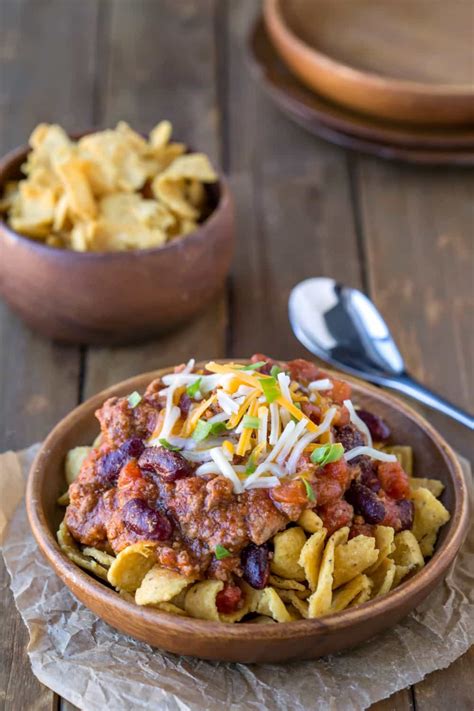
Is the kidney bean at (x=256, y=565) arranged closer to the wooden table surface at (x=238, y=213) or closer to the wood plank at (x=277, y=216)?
the wooden table surface at (x=238, y=213)

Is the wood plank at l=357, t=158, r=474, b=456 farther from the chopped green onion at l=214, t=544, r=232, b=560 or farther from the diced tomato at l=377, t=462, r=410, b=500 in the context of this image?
the chopped green onion at l=214, t=544, r=232, b=560

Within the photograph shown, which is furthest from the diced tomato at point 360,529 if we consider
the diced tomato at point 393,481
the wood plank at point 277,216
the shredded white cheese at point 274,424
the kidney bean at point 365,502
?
the wood plank at point 277,216

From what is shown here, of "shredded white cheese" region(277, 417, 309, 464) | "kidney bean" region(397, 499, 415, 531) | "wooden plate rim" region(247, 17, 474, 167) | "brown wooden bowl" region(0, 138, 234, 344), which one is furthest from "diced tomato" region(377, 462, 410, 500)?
"wooden plate rim" region(247, 17, 474, 167)

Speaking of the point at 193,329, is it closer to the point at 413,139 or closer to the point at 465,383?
the point at 465,383

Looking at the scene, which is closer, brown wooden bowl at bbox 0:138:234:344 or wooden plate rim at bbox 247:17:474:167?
brown wooden bowl at bbox 0:138:234:344

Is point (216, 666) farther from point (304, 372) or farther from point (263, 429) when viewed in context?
point (304, 372)

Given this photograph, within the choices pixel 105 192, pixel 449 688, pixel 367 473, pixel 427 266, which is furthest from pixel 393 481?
pixel 427 266

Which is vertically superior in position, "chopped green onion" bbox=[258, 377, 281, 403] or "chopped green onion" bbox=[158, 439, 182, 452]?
"chopped green onion" bbox=[258, 377, 281, 403]
